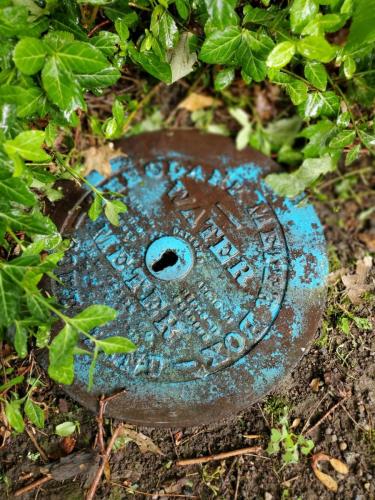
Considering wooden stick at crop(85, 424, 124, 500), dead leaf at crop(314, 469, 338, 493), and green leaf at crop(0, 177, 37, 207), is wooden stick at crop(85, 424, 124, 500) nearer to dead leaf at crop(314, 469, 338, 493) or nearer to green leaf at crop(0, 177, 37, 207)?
dead leaf at crop(314, 469, 338, 493)

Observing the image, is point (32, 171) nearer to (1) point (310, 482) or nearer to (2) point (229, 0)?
(2) point (229, 0)

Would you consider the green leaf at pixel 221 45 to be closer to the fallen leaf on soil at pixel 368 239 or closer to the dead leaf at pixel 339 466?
the fallen leaf on soil at pixel 368 239

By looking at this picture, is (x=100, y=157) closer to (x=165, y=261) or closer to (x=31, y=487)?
(x=165, y=261)

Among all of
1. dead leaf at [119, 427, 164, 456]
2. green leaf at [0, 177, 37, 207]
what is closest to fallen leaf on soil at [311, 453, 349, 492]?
dead leaf at [119, 427, 164, 456]

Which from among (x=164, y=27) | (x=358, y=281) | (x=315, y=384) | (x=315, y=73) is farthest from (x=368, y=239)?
(x=164, y=27)

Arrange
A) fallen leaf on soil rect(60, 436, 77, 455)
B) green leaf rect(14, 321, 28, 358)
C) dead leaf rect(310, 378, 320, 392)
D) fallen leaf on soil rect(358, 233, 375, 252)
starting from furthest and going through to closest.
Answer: fallen leaf on soil rect(358, 233, 375, 252), dead leaf rect(310, 378, 320, 392), fallen leaf on soil rect(60, 436, 77, 455), green leaf rect(14, 321, 28, 358)

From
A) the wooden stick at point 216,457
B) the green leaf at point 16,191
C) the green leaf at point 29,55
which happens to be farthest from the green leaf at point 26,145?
the wooden stick at point 216,457
